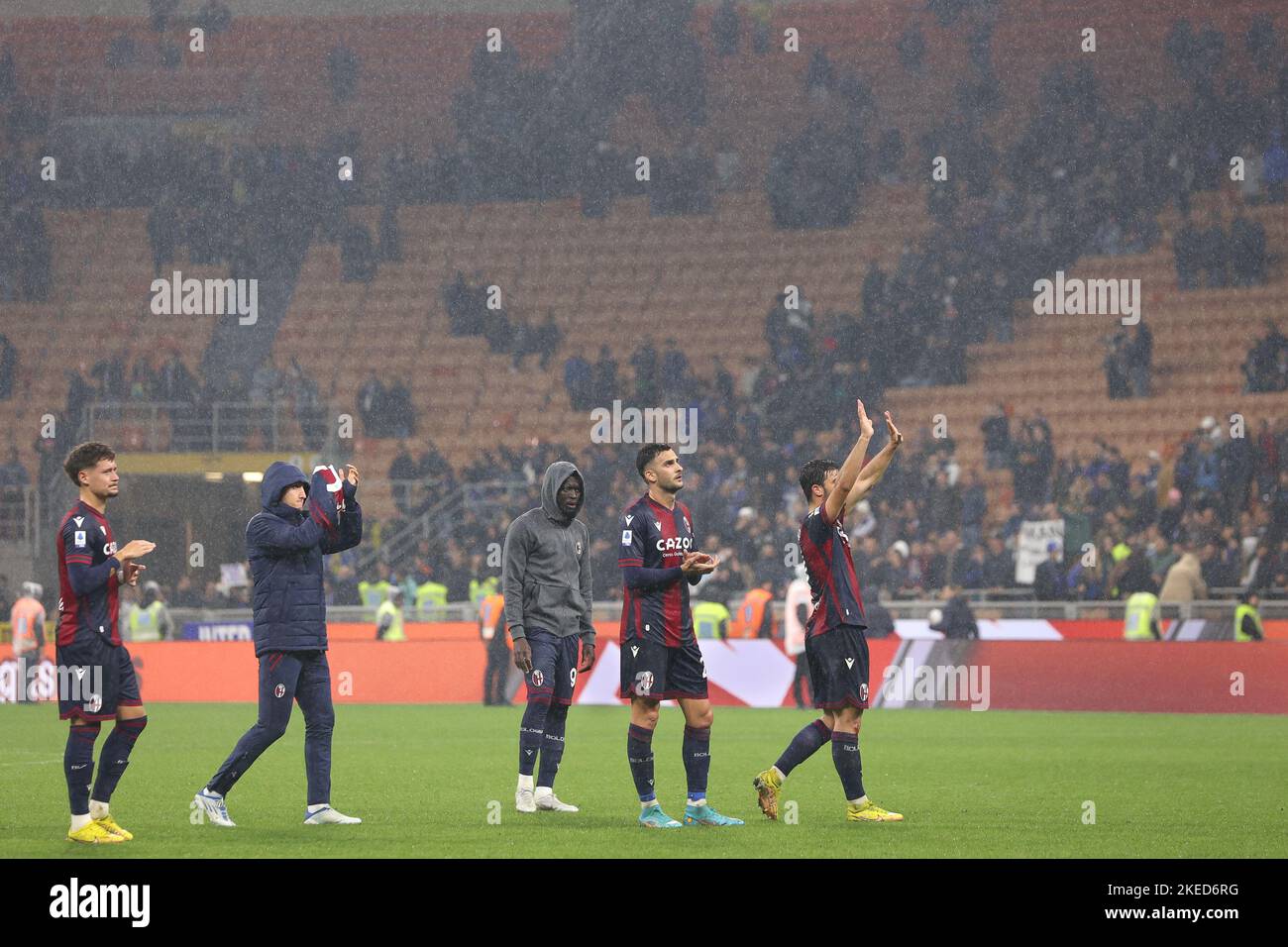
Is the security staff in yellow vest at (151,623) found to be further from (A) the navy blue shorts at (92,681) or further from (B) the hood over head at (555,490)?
(A) the navy blue shorts at (92,681)

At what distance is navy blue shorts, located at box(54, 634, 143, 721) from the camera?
885 centimetres

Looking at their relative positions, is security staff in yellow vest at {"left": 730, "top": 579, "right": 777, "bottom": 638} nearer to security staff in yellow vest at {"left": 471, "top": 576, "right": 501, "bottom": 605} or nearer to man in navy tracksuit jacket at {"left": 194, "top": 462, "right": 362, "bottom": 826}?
security staff in yellow vest at {"left": 471, "top": 576, "right": 501, "bottom": 605}

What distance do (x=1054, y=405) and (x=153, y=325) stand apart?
1768 centimetres

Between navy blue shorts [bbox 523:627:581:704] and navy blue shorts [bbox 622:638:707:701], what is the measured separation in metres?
0.75

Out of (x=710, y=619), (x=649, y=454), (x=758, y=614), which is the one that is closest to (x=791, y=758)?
(x=649, y=454)

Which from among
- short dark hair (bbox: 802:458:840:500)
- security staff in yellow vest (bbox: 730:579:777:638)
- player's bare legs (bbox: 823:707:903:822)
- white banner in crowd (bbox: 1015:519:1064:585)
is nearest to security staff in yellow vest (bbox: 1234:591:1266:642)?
white banner in crowd (bbox: 1015:519:1064:585)

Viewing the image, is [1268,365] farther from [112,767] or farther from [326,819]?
[112,767]

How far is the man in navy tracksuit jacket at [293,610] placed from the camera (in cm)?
953

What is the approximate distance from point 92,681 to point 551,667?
2836 mm

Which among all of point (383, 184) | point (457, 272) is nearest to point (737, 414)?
point (457, 272)

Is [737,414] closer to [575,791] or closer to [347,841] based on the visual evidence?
[575,791]

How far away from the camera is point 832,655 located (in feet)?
33.1

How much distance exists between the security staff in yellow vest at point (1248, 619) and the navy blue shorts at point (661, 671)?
13.8 m

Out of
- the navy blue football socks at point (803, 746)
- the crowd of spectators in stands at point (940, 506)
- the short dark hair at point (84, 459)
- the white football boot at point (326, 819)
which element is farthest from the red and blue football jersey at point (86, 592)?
the crowd of spectators in stands at point (940, 506)
